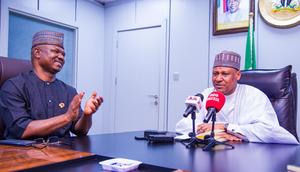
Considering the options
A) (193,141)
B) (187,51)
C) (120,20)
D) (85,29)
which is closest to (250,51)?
(187,51)

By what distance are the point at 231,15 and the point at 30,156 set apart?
2.97 m

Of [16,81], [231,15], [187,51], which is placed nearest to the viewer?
[16,81]

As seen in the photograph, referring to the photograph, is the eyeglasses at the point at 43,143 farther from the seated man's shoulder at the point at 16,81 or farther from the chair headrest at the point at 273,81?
the chair headrest at the point at 273,81

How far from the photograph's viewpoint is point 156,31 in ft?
13.4

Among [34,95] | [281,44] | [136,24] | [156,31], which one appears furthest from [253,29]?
[34,95]

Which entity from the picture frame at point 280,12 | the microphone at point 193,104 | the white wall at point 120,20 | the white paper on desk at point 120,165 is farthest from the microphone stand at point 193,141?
the white wall at point 120,20

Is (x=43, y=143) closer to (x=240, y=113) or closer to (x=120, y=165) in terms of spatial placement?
(x=120, y=165)

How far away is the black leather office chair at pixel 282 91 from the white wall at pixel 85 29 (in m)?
2.77

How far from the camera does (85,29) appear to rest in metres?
4.30

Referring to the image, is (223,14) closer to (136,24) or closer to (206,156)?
(136,24)

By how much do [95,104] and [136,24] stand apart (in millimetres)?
3019

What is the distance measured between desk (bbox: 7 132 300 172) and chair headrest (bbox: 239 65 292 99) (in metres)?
0.78

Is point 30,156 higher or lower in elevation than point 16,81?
lower

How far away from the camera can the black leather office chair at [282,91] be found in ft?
6.42
